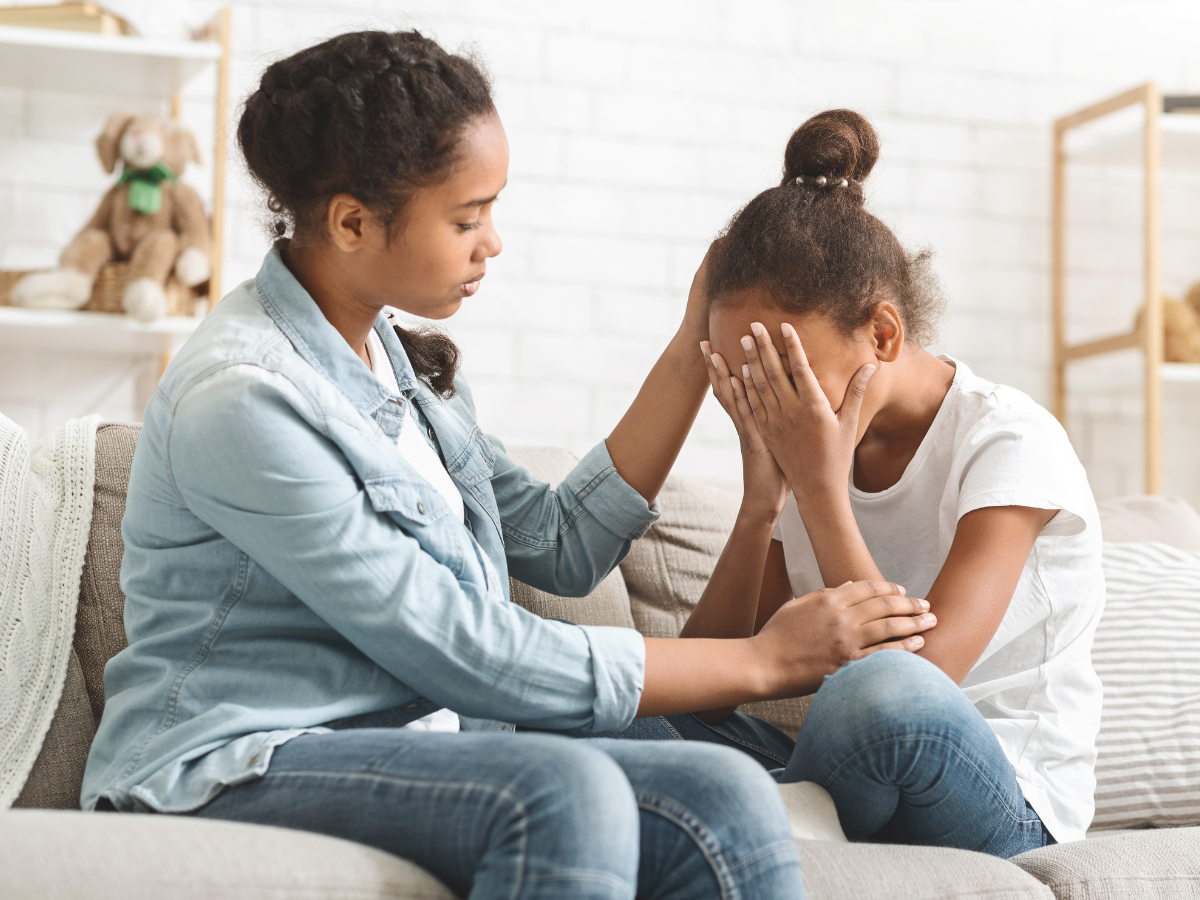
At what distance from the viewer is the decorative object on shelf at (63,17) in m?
1.87

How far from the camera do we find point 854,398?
1132mm

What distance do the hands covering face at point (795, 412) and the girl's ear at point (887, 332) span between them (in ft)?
0.11

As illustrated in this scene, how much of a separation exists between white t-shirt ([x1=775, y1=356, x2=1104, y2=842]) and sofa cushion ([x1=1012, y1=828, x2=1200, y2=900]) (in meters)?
0.05

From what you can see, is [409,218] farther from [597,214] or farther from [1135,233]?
[1135,233]

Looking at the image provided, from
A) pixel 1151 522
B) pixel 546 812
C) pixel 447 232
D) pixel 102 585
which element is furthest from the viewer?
pixel 1151 522

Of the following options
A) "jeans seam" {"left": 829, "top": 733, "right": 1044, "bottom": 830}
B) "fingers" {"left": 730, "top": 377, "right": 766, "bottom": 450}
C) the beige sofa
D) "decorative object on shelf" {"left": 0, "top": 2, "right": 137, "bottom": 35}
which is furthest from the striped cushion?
"decorative object on shelf" {"left": 0, "top": 2, "right": 137, "bottom": 35}

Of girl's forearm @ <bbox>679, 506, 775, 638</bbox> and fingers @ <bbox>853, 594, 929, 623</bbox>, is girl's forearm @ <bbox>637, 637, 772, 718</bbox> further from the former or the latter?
girl's forearm @ <bbox>679, 506, 775, 638</bbox>

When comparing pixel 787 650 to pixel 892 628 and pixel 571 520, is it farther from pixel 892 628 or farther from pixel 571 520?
pixel 571 520

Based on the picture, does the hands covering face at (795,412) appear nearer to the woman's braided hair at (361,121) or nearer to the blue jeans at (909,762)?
the blue jeans at (909,762)

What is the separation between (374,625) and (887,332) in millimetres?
592

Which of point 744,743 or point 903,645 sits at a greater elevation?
point 903,645

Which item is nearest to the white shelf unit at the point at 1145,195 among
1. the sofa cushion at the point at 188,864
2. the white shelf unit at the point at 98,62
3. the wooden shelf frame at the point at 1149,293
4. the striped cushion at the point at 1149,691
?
the wooden shelf frame at the point at 1149,293

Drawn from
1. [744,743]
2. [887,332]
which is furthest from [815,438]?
[744,743]

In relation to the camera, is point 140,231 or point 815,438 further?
point 140,231
